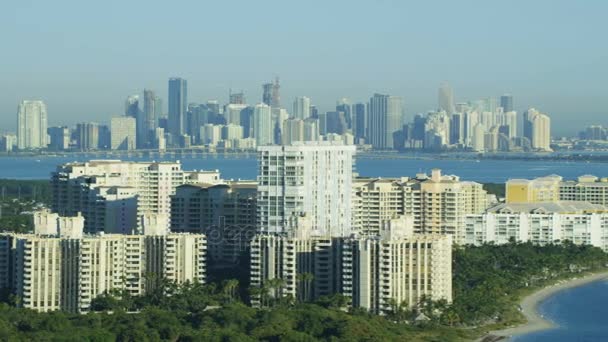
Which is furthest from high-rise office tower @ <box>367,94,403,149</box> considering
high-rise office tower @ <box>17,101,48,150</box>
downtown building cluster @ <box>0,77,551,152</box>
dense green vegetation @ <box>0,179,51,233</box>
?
dense green vegetation @ <box>0,179,51,233</box>

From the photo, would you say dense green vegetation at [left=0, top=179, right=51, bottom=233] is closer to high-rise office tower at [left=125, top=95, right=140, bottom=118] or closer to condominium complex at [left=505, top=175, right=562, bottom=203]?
condominium complex at [left=505, top=175, right=562, bottom=203]

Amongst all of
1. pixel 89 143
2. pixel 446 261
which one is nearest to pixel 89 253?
pixel 446 261

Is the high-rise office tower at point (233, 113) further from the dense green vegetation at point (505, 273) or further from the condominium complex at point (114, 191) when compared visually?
the dense green vegetation at point (505, 273)

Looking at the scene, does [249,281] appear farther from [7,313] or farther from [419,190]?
[419,190]

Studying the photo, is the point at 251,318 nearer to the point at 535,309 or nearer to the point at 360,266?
the point at 360,266

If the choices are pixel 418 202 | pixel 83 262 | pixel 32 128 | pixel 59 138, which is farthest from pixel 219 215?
pixel 59 138

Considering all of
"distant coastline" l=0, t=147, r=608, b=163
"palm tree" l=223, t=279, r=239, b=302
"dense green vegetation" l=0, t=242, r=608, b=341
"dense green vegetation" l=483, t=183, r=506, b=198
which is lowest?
"dense green vegetation" l=0, t=242, r=608, b=341
